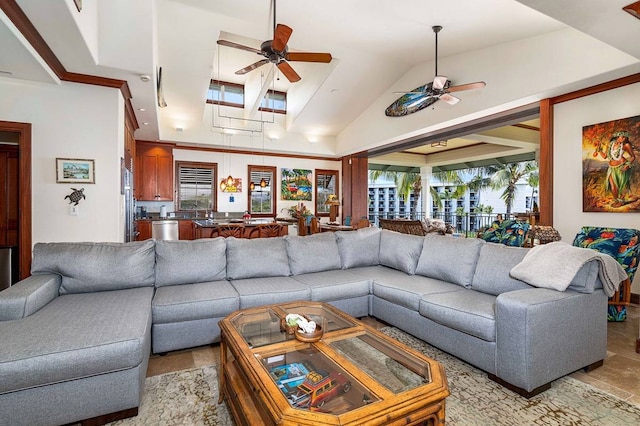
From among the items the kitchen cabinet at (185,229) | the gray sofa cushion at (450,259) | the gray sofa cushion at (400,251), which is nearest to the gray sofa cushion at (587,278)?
the gray sofa cushion at (450,259)

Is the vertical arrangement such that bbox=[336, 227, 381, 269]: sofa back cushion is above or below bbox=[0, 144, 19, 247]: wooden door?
Result: below

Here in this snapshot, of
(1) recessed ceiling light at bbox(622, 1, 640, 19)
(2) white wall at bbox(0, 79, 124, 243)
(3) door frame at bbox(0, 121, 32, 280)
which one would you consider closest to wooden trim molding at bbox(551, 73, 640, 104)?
(1) recessed ceiling light at bbox(622, 1, 640, 19)

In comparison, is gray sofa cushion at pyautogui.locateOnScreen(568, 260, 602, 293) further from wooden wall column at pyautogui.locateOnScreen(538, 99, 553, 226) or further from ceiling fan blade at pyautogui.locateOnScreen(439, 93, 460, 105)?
ceiling fan blade at pyautogui.locateOnScreen(439, 93, 460, 105)

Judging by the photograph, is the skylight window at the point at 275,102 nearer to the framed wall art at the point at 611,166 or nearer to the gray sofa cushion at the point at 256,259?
the gray sofa cushion at the point at 256,259

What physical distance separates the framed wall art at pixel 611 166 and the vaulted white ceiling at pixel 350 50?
65 cm

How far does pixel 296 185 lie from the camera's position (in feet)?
31.2

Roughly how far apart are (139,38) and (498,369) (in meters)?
4.55

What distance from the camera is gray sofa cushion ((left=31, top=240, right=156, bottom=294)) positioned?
2619mm

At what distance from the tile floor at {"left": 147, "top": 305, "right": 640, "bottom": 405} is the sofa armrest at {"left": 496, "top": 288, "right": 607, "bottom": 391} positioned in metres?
0.13

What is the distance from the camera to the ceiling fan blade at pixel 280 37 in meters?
3.40

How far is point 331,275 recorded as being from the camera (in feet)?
11.5

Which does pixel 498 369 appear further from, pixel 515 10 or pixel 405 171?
pixel 405 171

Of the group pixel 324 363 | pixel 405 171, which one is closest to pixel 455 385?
pixel 324 363

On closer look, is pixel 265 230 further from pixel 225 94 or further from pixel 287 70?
pixel 225 94
